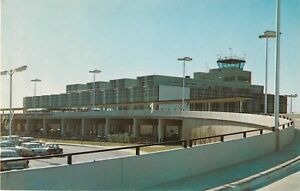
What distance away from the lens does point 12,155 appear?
29.3m

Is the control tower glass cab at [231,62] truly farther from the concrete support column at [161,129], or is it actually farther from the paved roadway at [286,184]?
the paved roadway at [286,184]

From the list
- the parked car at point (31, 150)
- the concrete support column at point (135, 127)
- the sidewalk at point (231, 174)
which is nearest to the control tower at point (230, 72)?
the concrete support column at point (135, 127)

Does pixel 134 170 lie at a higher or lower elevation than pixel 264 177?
higher

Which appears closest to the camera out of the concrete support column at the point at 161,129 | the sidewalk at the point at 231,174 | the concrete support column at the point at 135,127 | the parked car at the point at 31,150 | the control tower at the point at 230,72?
the sidewalk at the point at 231,174

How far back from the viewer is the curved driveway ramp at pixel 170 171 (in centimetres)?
825

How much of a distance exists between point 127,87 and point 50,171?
126663mm

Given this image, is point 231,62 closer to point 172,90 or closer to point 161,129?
point 172,90

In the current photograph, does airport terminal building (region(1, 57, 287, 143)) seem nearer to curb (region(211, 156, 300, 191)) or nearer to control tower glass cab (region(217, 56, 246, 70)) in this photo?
control tower glass cab (region(217, 56, 246, 70))

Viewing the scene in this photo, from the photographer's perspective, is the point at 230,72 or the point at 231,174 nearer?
the point at 231,174

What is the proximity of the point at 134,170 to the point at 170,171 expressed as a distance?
1549 mm

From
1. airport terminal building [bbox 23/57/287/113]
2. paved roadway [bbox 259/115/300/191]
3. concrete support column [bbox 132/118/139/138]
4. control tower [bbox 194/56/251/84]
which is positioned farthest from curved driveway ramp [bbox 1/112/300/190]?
control tower [bbox 194/56/251/84]

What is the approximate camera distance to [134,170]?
10.3 m

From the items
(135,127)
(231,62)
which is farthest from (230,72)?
(135,127)

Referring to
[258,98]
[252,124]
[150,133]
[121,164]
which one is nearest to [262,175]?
[121,164]
